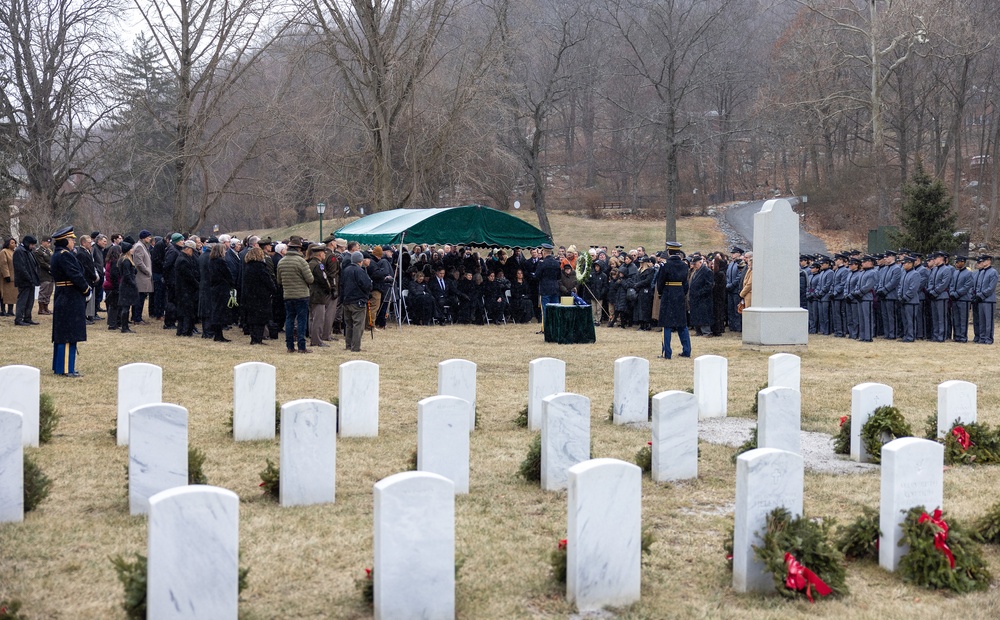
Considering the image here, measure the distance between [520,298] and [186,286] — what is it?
31.2 ft

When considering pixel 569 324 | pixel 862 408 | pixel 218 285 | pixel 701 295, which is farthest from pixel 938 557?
pixel 701 295

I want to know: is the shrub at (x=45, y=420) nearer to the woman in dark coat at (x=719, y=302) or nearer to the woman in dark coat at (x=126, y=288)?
the woman in dark coat at (x=126, y=288)

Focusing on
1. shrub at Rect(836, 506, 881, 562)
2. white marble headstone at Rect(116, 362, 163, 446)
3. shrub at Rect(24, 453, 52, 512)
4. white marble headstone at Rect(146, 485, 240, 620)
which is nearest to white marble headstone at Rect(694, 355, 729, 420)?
shrub at Rect(836, 506, 881, 562)

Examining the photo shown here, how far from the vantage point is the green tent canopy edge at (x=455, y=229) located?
2183cm

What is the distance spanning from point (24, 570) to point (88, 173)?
29986 millimetres

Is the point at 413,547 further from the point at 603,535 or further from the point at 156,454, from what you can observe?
the point at 156,454

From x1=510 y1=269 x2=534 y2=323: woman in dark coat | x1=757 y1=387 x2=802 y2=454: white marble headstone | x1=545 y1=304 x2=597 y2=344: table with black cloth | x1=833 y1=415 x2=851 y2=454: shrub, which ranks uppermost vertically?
x1=510 y1=269 x2=534 y2=323: woman in dark coat

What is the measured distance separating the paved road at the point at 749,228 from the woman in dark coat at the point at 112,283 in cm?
3377

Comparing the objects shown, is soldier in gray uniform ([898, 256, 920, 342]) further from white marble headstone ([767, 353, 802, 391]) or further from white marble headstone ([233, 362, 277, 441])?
white marble headstone ([233, 362, 277, 441])

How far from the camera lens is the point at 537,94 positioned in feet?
173

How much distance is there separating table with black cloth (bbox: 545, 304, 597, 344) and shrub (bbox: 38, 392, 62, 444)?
11554 mm

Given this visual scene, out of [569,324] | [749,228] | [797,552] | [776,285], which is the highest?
[749,228]

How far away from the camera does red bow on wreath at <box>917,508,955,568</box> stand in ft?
17.4

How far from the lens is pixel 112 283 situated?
18828 mm
